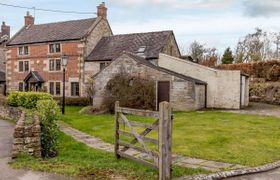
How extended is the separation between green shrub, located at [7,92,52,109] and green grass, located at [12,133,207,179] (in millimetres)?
7871

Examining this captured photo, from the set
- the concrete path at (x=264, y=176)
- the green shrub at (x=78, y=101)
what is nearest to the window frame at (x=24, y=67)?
the green shrub at (x=78, y=101)

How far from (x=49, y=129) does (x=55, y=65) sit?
→ 2860 cm

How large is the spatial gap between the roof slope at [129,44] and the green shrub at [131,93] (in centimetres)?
770

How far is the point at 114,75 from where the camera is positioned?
2384 cm

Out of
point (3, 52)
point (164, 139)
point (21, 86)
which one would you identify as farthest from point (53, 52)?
point (164, 139)

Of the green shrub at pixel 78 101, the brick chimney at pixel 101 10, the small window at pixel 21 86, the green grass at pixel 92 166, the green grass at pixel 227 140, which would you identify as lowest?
the green shrub at pixel 78 101

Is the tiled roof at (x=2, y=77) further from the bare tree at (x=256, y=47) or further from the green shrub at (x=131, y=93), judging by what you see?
the bare tree at (x=256, y=47)

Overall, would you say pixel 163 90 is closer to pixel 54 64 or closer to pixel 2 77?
pixel 54 64

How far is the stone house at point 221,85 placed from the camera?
23466 millimetres

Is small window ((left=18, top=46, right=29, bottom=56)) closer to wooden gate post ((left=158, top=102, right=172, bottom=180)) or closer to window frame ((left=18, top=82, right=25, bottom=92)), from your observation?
window frame ((left=18, top=82, right=25, bottom=92))

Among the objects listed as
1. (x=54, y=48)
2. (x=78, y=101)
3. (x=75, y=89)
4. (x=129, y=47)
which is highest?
(x=54, y=48)

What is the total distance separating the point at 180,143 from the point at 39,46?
30.8 m

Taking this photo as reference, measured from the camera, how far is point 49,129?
8.34 m

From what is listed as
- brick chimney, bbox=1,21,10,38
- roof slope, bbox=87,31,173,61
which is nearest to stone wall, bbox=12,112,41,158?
roof slope, bbox=87,31,173,61
